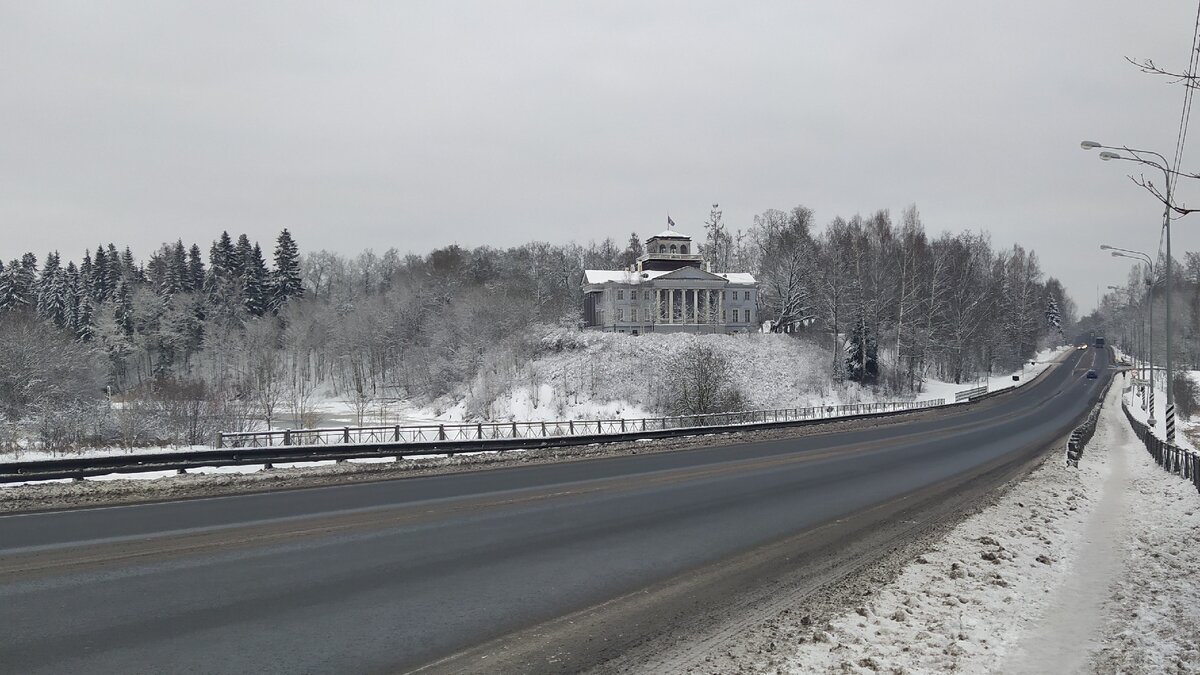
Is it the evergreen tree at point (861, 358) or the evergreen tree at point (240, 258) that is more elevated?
the evergreen tree at point (240, 258)

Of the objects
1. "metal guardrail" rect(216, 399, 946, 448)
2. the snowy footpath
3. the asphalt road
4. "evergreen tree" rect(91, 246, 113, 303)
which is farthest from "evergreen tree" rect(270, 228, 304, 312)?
the snowy footpath

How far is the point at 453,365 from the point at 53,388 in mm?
38274

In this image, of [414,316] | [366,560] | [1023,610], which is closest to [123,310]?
[414,316]

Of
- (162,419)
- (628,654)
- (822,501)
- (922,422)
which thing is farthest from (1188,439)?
(162,419)

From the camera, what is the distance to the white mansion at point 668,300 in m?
91.8

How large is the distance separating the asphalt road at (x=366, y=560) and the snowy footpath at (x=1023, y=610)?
2666mm

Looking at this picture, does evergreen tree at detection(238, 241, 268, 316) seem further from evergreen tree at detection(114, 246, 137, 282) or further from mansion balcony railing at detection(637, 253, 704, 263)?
mansion balcony railing at detection(637, 253, 704, 263)

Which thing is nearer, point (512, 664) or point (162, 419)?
point (512, 664)

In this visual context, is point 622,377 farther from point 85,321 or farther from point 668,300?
point 85,321

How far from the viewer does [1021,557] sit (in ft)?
45.0

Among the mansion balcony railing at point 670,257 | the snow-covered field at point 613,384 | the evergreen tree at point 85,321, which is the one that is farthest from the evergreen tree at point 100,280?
the mansion balcony railing at point 670,257

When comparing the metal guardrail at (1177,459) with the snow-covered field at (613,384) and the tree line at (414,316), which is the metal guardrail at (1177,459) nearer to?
the snow-covered field at (613,384)

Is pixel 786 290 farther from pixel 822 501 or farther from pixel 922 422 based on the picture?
pixel 822 501

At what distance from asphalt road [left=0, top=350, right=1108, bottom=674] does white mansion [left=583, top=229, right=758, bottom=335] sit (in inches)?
2661
